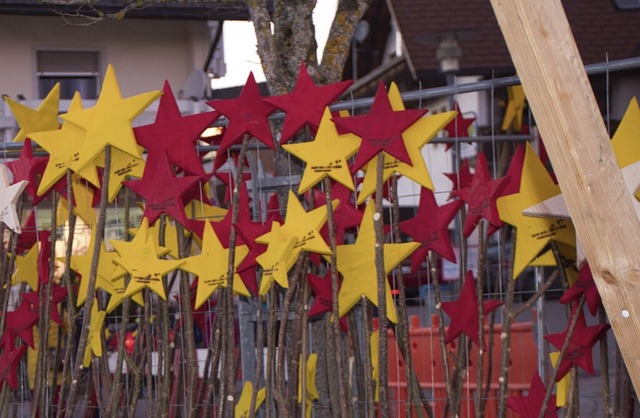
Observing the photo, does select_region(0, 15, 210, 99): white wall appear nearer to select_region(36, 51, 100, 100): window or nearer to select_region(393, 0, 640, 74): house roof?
select_region(36, 51, 100, 100): window

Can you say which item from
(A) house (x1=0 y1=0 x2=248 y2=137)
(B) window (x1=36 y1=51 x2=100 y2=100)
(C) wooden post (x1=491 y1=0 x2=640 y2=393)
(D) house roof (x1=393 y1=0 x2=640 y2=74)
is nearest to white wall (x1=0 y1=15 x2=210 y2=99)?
(A) house (x1=0 y1=0 x2=248 y2=137)

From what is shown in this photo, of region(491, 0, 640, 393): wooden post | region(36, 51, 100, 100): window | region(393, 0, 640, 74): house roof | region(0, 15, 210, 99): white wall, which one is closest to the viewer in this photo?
region(491, 0, 640, 393): wooden post

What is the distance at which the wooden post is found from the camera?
10.9ft

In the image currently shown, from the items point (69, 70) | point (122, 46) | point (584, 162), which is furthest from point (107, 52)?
point (584, 162)

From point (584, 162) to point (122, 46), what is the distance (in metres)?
15.8

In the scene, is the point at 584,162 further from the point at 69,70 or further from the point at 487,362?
the point at 69,70

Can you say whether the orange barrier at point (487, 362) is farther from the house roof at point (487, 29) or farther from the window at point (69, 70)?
the window at point (69, 70)

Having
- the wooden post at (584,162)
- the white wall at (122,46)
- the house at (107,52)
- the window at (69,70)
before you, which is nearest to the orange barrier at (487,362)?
the wooden post at (584,162)

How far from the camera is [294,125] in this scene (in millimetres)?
5004

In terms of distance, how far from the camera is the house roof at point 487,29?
739 inches

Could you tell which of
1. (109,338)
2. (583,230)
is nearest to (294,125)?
(583,230)

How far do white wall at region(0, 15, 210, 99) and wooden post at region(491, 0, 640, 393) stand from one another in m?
15.4

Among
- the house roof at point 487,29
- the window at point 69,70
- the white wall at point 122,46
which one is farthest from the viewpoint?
the house roof at point 487,29

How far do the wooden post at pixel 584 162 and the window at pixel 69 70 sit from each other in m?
15.9
